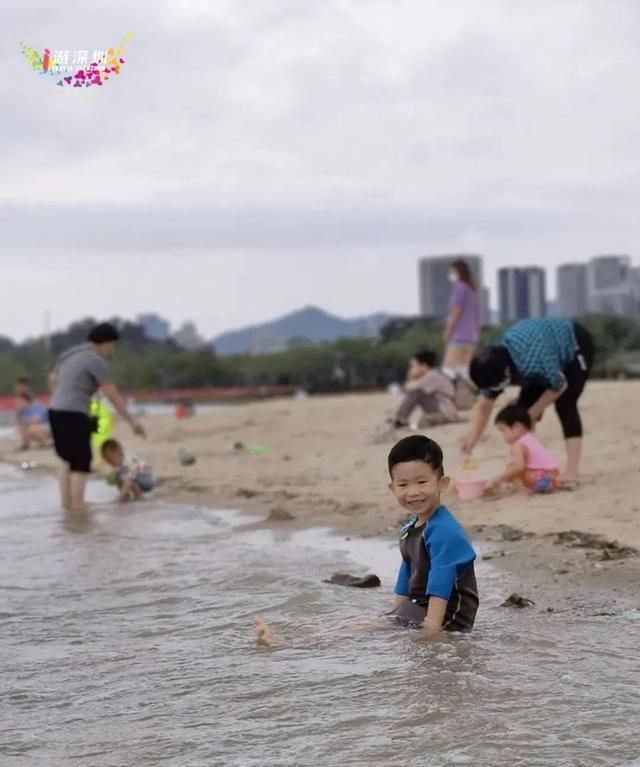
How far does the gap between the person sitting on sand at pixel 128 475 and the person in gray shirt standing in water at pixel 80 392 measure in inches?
37.8

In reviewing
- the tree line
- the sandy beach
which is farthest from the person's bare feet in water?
the tree line

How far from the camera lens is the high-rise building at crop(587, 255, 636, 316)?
12850 cm

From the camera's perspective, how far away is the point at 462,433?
12.4 meters

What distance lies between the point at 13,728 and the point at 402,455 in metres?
1.64

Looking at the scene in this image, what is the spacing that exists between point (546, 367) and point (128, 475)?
4.09 meters

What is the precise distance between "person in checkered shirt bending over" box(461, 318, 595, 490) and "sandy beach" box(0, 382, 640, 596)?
441 millimetres

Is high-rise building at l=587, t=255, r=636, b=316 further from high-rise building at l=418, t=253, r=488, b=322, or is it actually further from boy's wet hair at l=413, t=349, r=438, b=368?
boy's wet hair at l=413, t=349, r=438, b=368

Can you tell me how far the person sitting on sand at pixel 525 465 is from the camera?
8.31 metres

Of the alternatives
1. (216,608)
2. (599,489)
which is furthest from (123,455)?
(216,608)

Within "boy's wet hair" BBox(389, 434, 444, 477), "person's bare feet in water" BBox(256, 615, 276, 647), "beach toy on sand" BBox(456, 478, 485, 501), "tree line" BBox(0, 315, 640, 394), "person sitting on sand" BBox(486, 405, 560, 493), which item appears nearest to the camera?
"boy's wet hair" BBox(389, 434, 444, 477)

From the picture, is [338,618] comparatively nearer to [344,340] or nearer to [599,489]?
[599,489]

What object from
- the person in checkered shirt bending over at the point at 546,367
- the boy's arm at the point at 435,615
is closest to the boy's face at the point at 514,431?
the person in checkered shirt bending over at the point at 546,367

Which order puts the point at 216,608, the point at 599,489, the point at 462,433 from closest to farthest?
the point at 216,608 < the point at 599,489 < the point at 462,433

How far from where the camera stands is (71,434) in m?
9.73
